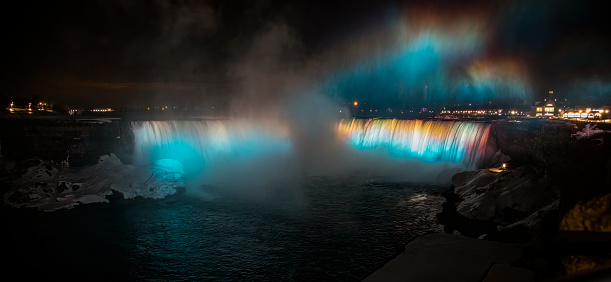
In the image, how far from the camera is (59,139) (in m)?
20.2

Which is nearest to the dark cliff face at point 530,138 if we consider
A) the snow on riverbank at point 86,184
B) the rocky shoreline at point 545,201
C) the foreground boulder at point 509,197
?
the rocky shoreline at point 545,201

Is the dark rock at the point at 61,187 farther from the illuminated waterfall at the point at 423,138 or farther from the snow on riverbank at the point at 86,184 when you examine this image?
the illuminated waterfall at the point at 423,138

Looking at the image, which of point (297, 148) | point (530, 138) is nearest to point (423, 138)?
point (297, 148)

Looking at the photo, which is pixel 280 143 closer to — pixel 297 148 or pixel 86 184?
pixel 297 148

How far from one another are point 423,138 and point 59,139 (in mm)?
23098

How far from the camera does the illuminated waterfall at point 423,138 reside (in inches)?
866

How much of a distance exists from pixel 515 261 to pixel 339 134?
27199 mm

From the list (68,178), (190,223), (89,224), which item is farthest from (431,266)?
(68,178)

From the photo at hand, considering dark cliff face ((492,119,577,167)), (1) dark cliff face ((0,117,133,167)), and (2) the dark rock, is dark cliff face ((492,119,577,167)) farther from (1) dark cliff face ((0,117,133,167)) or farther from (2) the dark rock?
(1) dark cliff face ((0,117,133,167))

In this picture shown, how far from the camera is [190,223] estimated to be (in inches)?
538

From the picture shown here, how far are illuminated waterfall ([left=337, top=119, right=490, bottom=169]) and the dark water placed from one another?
679 cm

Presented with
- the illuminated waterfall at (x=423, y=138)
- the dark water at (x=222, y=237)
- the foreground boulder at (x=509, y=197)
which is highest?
the illuminated waterfall at (x=423, y=138)

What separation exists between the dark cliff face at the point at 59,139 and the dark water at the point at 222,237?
17.2 ft

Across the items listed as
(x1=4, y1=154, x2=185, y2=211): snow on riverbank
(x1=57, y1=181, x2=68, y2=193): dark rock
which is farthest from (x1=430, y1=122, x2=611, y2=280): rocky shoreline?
(x1=57, y1=181, x2=68, y2=193): dark rock
